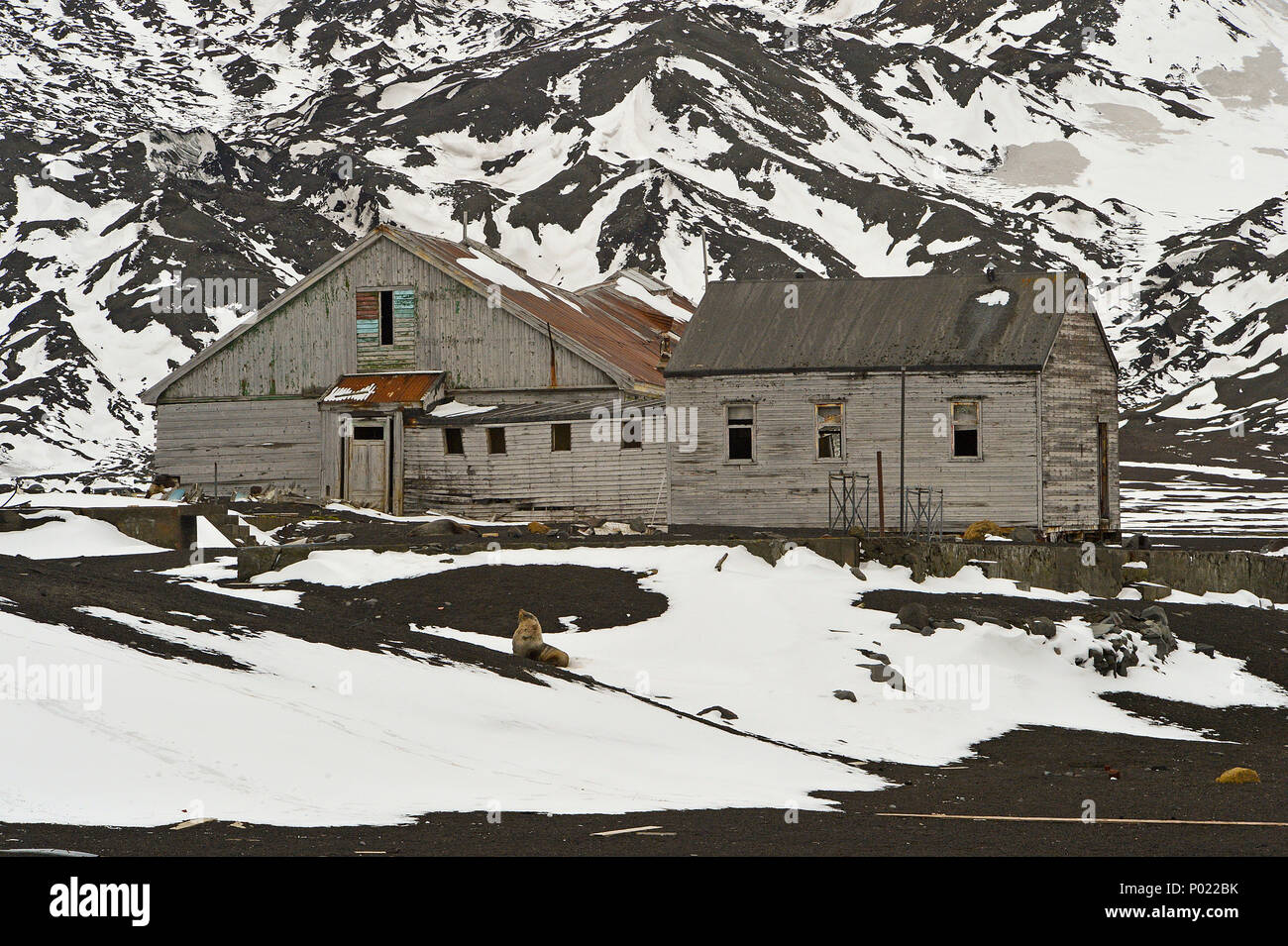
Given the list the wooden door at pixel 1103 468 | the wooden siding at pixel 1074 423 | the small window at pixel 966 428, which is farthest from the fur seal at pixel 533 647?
the wooden door at pixel 1103 468

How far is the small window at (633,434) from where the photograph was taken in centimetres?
3403

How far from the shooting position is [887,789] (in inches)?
509

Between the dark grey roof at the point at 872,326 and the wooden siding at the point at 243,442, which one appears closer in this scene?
the dark grey roof at the point at 872,326

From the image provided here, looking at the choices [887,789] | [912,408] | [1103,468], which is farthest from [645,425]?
[887,789]

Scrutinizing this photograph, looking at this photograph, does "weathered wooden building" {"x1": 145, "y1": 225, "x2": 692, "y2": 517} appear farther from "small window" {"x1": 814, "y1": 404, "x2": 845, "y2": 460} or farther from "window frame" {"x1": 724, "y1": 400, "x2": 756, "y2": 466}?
"small window" {"x1": 814, "y1": 404, "x2": 845, "y2": 460}

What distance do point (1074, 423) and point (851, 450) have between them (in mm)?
4773

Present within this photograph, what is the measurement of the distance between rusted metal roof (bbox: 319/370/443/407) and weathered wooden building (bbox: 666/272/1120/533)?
8008 mm

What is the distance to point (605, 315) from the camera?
153ft

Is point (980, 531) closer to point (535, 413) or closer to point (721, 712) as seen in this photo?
point (535, 413)

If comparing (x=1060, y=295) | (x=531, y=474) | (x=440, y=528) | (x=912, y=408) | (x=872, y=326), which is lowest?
(x=440, y=528)

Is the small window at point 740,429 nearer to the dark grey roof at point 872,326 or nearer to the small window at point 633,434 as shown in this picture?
the dark grey roof at point 872,326

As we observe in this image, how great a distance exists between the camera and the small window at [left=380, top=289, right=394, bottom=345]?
129ft

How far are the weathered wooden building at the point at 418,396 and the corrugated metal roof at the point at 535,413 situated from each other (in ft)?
0.17

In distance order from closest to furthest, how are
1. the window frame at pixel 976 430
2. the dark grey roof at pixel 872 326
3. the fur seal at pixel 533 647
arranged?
the fur seal at pixel 533 647 < the window frame at pixel 976 430 < the dark grey roof at pixel 872 326
